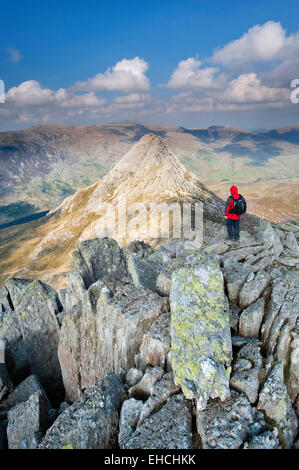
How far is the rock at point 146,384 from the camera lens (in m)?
13.9

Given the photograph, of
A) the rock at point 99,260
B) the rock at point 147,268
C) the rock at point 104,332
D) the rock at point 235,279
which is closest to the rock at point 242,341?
the rock at point 235,279

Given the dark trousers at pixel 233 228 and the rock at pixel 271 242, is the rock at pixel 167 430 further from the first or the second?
the dark trousers at pixel 233 228

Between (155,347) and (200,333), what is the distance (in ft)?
11.4

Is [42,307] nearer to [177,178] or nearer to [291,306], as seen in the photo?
[291,306]

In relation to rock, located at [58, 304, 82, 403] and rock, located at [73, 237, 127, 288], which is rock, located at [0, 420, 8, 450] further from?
rock, located at [73, 237, 127, 288]

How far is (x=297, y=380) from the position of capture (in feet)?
40.1

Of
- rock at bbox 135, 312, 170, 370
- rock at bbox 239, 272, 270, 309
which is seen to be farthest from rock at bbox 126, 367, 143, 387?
rock at bbox 239, 272, 270, 309

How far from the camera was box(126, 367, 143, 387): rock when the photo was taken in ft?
50.4

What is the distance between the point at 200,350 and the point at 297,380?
15.5 feet

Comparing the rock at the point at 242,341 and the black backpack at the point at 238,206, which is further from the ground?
the black backpack at the point at 238,206

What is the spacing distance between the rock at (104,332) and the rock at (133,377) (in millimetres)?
1847

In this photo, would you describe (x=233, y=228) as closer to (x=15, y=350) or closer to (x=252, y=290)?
(x=252, y=290)

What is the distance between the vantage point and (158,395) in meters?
Answer: 12.8

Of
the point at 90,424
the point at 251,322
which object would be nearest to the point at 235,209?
the point at 251,322
